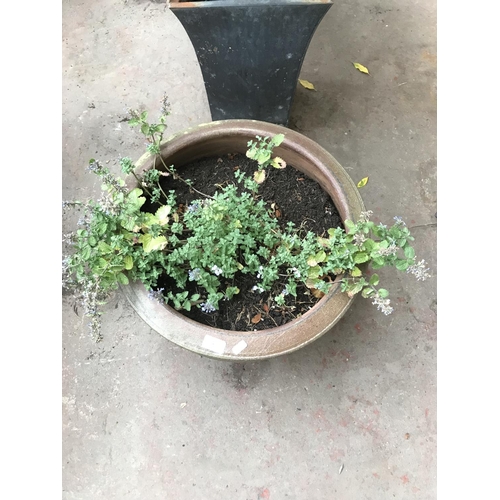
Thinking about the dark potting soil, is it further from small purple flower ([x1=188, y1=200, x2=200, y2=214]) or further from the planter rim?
the planter rim

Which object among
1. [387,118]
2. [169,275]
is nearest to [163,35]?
[387,118]

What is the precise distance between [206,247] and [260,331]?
0.28m

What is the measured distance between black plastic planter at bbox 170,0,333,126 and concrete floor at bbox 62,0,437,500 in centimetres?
37

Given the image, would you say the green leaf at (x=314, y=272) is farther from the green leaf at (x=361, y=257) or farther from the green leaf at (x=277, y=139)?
the green leaf at (x=277, y=139)

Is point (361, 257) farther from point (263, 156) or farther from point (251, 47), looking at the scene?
point (251, 47)

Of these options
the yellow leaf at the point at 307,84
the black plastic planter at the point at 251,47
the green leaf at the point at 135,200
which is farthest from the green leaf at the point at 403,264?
the yellow leaf at the point at 307,84

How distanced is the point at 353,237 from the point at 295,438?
2.85 feet

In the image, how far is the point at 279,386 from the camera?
175 centimetres

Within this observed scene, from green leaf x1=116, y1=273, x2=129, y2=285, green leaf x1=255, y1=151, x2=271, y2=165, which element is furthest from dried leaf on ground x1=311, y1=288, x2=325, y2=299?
green leaf x1=116, y1=273, x2=129, y2=285

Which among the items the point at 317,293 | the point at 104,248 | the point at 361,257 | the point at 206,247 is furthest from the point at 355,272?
the point at 104,248

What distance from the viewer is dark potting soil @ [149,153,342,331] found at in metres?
1.43

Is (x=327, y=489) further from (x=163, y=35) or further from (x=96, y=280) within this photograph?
(x=163, y=35)

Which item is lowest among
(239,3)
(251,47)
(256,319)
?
(256,319)

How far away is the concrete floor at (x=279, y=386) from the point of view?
1661 millimetres
